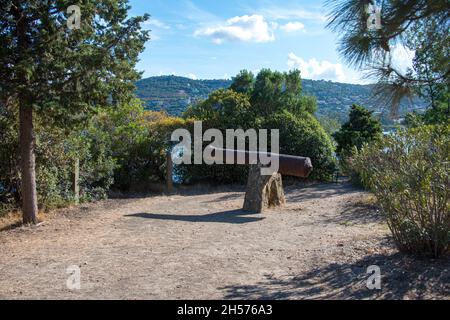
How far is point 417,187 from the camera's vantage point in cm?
524

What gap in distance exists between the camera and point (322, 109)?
76.2 ft

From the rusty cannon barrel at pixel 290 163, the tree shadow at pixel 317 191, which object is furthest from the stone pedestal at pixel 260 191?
the tree shadow at pixel 317 191

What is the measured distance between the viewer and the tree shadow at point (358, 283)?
4.58 metres

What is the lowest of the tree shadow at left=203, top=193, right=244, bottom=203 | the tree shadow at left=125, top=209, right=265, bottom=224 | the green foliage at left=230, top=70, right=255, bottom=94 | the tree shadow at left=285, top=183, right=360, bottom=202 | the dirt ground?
the dirt ground

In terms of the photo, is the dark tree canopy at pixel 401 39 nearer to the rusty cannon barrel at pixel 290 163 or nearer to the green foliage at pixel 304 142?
the rusty cannon barrel at pixel 290 163

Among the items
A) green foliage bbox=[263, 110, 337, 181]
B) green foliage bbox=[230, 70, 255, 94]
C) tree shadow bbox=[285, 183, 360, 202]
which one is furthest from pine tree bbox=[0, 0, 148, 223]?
green foliage bbox=[230, 70, 255, 94]

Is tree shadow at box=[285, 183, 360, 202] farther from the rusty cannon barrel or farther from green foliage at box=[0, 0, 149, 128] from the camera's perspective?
green foliage at box=[0, 0, 149, 128]

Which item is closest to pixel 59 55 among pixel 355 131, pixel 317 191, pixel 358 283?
pixel 358 283

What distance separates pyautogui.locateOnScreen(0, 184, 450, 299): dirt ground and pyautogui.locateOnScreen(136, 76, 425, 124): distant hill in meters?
7.60

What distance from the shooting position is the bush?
5.14 metres

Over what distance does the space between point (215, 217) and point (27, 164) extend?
12.3 feet

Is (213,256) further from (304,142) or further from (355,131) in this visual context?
(355,131)

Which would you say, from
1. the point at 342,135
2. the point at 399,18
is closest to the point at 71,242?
the point at 399,18
